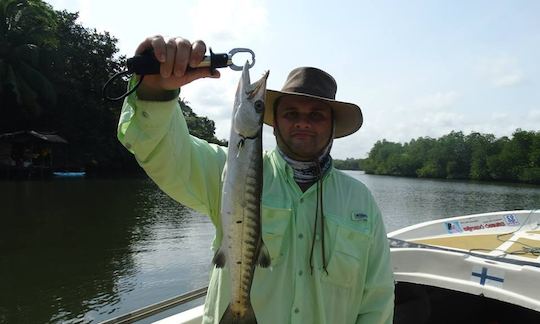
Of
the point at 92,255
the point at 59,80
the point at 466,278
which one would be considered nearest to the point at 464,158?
the point at 59,80

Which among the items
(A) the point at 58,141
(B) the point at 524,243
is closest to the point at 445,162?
(A) the point at 58,141

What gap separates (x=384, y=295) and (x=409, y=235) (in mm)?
5014

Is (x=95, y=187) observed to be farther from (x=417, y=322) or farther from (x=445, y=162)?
(x=445, y=162)

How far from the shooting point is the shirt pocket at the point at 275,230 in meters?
2.46

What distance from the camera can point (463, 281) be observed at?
171 inches

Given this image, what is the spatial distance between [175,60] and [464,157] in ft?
344

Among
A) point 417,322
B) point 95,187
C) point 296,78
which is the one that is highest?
point 296,78

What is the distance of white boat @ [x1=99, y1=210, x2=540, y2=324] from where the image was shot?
4.05m

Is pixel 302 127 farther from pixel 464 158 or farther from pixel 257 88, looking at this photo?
pixel 464 158

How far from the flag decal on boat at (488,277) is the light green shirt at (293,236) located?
2.08 meters

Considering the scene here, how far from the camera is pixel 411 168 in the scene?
376 feet

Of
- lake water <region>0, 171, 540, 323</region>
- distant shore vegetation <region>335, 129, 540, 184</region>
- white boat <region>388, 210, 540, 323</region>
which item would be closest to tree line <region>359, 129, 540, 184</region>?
distant shore vegetation <region>335, 129, 540, 184</region>

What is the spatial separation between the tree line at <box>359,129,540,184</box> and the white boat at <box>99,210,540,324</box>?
78621 mm

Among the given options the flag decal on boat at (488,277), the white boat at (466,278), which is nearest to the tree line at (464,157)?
the white boat at (466,278)
